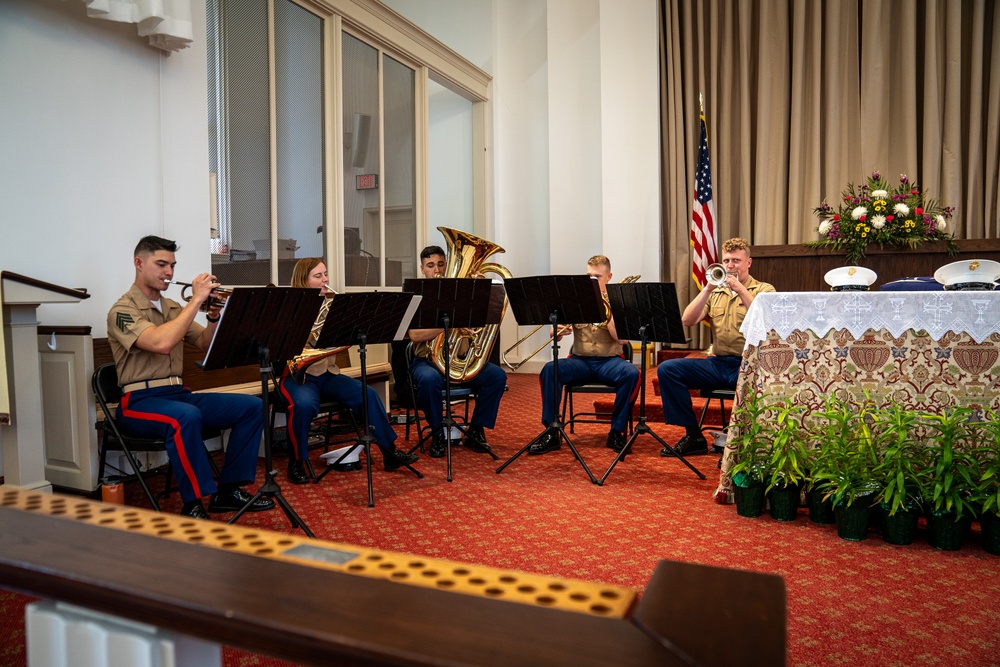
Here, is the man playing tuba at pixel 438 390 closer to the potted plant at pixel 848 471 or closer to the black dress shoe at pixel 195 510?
the black dress shoe at pixel 195 510

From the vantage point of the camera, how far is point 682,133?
8.55 metres

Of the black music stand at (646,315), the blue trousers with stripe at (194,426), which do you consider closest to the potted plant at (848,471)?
the black music stand at (646,315)

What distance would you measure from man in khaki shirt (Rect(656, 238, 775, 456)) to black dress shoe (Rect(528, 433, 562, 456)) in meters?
0.71


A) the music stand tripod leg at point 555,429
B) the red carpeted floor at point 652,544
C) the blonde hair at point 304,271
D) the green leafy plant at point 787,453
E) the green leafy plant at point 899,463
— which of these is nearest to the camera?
the red carpeted floor at point 652,544

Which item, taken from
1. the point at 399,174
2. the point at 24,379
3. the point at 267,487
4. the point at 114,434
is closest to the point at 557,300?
the point at 267,487

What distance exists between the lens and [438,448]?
16.5 ft

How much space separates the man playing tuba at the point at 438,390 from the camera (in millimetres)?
4965

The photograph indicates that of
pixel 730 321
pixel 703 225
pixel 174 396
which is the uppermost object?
pixel 703 225

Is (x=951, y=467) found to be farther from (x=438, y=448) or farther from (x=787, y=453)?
(x=438, y=448)

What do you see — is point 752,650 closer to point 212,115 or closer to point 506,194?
point 212,115

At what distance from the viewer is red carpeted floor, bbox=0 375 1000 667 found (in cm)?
233

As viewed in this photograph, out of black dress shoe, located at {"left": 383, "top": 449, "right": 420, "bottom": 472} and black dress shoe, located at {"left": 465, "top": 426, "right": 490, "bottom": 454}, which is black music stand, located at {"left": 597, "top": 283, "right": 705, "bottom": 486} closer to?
black dress shoe, located at {"left": 465, "top": 426, "right": 490, "bottom": 454}

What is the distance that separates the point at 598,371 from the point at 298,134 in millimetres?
3137

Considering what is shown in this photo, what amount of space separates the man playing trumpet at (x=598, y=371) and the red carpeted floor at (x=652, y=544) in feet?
0.71
